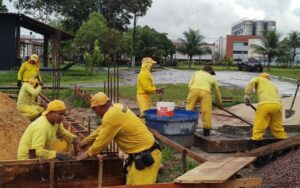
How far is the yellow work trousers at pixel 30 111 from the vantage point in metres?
9.37

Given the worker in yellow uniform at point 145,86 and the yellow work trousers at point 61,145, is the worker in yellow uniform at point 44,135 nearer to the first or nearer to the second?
the yellow work trousers at point 61,145

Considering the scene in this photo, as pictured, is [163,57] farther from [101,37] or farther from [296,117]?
[296,117]

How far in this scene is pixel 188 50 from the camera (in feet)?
176

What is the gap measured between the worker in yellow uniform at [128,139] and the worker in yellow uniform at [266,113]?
12.0ft

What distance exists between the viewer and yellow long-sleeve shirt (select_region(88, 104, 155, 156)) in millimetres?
4867

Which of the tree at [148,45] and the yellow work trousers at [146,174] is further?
the tree at [148,45]

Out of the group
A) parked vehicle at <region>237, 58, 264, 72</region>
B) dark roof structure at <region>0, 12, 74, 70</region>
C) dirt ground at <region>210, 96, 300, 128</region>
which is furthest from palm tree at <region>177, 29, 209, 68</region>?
dirt ground at <region>210, 96, 300, 128</region>

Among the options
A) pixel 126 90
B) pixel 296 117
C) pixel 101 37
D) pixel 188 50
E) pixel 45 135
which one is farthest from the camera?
pixel 188 50

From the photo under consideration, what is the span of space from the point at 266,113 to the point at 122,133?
4035 mm

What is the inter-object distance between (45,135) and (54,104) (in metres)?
0.38

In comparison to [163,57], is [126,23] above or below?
above

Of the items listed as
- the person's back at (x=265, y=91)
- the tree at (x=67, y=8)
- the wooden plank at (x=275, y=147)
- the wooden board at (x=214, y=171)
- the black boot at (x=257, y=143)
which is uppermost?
the tree at (x=67, y=8)

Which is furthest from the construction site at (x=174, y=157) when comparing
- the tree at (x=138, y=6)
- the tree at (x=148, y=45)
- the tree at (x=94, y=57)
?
the tree at (x=138, y=6)

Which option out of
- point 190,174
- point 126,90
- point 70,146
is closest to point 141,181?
point 190,174
